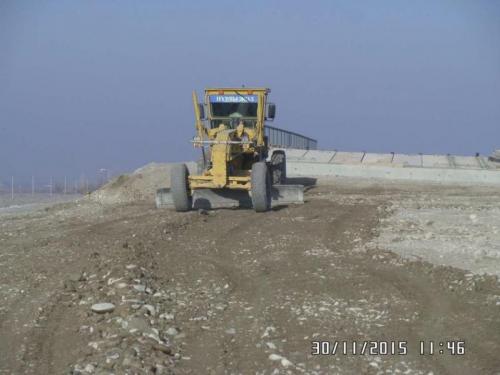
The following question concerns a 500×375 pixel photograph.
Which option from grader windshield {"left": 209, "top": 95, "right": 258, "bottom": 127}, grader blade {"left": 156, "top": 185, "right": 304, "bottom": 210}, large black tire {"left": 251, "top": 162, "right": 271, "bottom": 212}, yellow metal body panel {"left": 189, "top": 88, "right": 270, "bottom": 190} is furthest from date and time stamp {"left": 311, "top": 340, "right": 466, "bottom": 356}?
grader windshield {"left": 209, "top": 95, "right": 258, "bottom": 127}

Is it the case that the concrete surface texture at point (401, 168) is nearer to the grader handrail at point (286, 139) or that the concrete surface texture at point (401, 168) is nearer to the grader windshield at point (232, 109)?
the grader handrail at point (286, 139)

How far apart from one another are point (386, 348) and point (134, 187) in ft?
48.3

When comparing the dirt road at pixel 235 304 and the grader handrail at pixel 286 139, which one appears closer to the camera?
the dirt road at pixel 235 304

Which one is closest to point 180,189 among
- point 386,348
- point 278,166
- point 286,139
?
point 278,166

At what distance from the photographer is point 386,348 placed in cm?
601

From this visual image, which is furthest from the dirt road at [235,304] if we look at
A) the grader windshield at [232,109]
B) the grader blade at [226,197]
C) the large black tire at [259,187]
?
the grader windshield at [232,109]

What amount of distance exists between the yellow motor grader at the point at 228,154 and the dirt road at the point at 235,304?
248 centimetres

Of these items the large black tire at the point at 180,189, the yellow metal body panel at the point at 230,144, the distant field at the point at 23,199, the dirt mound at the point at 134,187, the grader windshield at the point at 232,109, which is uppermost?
the grader windshield at the point at 232,109

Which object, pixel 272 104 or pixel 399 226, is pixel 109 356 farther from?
pixel 272 104

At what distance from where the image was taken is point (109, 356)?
19.0ft

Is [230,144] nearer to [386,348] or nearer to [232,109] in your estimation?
[232,109]

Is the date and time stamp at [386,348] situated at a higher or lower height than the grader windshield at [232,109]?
lower

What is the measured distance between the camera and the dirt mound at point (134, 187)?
19.4 metres

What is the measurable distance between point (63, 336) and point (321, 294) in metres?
2.80
